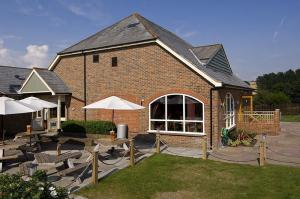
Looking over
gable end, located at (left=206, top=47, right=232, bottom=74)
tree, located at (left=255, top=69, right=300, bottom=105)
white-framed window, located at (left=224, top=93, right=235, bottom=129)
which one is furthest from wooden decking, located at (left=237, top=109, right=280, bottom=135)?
tree, located at (left=255, top=69, right=300, bottom=105)

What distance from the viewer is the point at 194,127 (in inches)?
594

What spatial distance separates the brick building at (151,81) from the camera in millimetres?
14844

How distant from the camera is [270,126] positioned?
20891 mm

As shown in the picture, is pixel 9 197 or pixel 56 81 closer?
pixel 9 197

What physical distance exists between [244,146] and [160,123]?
4.60 meters

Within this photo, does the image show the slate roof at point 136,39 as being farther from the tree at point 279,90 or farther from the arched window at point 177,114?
the tree at point 279,90

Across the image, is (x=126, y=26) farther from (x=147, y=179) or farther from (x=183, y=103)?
(x=147, y=179)

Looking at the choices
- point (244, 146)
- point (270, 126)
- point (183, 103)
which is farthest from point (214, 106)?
point (270, 126)

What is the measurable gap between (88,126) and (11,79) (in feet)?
28.6

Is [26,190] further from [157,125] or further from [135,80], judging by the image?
[135,80]

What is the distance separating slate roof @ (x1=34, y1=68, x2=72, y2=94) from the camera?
18.7m

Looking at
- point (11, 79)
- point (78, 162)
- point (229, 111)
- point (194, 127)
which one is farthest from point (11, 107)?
point (229, 111)

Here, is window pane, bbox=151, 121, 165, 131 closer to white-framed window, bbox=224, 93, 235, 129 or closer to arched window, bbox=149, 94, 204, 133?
arched window, bbox=149, 94, 204, 133

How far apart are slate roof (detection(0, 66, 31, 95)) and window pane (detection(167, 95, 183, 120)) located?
1114 centimetres
